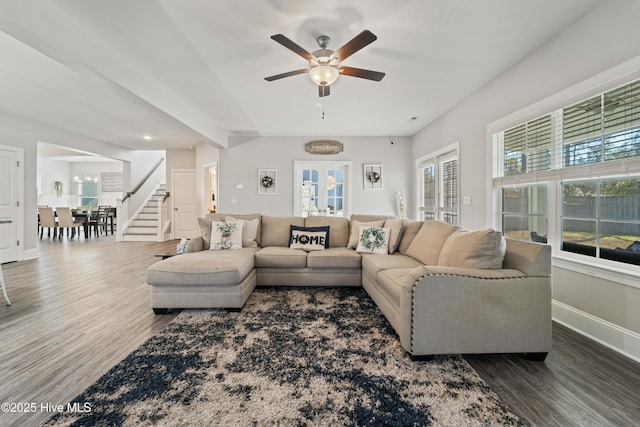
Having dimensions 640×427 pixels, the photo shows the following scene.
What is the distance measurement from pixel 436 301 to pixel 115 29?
3.47m

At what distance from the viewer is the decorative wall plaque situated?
6.30 meters

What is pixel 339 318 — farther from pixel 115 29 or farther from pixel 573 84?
pixel 115 29

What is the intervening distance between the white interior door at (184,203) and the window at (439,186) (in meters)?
6.17

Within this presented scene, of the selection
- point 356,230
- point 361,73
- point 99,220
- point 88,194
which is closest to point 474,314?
point 356,230

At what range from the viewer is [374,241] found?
3.47 meters

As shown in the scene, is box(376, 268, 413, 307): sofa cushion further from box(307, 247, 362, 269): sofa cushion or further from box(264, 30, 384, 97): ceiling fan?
box(264, 30, 384, 97): ceiling fan

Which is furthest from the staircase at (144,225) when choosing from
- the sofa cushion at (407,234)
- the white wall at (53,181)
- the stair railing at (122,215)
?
the sofa cushion at (407,234)

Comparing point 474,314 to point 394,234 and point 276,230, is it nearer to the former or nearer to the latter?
point 394,234

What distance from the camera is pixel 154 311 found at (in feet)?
8.72

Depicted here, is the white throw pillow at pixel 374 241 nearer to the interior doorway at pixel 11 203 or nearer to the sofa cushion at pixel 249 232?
the sofa cushion at pixel 249 232

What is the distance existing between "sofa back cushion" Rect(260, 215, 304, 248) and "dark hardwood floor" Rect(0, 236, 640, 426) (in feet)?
5.11

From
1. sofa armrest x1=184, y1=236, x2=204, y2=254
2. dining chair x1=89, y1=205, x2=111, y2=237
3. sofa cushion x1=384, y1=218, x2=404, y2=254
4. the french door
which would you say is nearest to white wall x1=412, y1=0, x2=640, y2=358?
sofa cushion x1=384, y1=218, x2=404, y2=254

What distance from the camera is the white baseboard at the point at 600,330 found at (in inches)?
77.0

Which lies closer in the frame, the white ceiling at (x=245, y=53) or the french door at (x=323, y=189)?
the white ceiling at (x=245, y=53)
